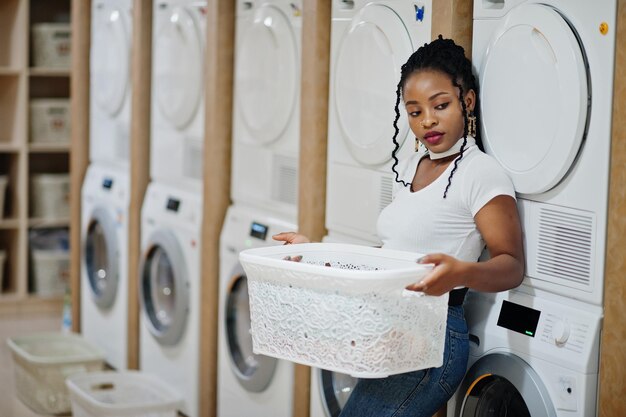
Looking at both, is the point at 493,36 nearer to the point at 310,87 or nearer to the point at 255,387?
the point at 310,87

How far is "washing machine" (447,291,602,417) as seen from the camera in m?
2.44

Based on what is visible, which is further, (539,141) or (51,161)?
(51,161)

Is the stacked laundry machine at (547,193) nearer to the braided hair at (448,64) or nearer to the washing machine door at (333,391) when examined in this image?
the braided hair at (448,64)

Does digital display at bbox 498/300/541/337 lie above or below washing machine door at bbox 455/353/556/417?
above

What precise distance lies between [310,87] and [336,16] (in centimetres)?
26

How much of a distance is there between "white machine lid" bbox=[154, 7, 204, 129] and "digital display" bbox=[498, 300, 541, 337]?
2.10 metres

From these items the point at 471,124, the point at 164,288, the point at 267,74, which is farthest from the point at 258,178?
the point at 471,124

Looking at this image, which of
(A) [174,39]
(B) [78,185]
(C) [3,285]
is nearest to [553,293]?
(A) [174,39]

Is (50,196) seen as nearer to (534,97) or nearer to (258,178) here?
(258,178)

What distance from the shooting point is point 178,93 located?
4.55 metres

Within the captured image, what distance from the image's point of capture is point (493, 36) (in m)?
2.71

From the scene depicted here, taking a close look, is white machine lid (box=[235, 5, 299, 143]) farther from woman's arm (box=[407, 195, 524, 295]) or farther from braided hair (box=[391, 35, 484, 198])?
woman's arm (box=[407, 195, 524, 295])

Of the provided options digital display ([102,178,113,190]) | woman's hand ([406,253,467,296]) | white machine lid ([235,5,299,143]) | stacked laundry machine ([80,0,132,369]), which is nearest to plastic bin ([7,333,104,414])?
stacked laundry machine ([80,0,132,369])

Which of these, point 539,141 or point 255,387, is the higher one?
point 539,141
